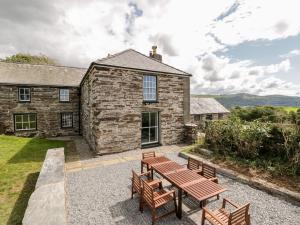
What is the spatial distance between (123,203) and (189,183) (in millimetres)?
2274

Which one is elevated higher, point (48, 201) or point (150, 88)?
point (150, 88)

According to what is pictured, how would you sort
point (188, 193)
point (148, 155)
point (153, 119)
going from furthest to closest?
point (153, 119) → point (148, 155) → point (188, 193)

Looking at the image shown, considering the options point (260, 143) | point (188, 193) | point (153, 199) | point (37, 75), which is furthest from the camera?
point (37, 75)

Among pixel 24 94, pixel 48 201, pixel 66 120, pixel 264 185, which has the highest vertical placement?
pixel 24 94

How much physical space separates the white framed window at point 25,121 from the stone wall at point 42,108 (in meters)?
0.36

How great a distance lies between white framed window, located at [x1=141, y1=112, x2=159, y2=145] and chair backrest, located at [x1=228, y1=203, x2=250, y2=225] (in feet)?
29.7

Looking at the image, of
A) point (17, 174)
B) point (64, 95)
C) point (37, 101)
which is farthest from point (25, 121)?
point (17, 174)

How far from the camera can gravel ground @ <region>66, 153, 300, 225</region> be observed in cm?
480

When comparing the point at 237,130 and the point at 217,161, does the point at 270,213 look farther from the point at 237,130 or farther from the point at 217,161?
the point at 237,130

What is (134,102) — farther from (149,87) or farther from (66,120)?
(66,120)

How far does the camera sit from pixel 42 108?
1805cm

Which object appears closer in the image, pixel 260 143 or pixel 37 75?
pixel 260 143

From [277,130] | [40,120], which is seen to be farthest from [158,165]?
[40,120]

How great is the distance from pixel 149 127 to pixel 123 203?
7.54 m
